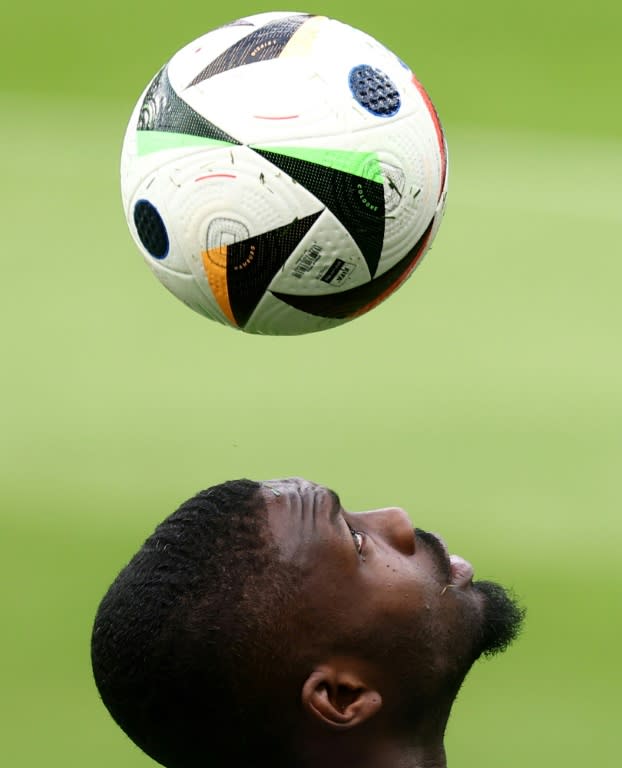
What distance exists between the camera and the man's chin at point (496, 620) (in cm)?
259

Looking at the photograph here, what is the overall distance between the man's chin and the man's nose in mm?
211

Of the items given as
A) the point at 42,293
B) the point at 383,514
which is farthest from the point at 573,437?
the point at 383,514

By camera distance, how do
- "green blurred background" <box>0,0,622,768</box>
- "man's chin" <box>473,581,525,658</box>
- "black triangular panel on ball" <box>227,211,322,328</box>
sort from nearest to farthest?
"black triangular panel on ball" <box>227,211,322,328</box> < "man's chin" <box>473,581,525,658</box> < "green blurred background" <box>0,0,622,768</box>

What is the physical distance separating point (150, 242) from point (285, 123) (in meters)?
0.36

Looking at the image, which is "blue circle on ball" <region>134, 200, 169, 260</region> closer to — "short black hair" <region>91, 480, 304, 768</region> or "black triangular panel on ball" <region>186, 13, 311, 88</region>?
"black triangular panel on ball" <region>186, 13, 311, 88</region>

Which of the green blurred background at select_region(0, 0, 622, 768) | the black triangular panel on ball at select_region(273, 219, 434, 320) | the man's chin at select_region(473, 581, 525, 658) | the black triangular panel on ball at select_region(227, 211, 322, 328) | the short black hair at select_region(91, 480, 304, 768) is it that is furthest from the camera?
the green blurred background at select_region(0, 0, 622, 768)

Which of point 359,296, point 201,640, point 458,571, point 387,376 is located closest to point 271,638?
point 201,640

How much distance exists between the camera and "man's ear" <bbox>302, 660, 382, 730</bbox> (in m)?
2.31

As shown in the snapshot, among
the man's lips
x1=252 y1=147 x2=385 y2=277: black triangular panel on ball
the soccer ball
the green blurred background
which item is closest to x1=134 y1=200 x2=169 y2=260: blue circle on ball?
the soccer ball

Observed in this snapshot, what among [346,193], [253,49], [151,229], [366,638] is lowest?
[366,638]

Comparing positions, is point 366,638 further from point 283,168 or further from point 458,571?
point 283,168

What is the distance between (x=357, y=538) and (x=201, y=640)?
1.14ft

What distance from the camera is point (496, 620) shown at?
2600 millimetres

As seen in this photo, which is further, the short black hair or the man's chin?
the man's chin
